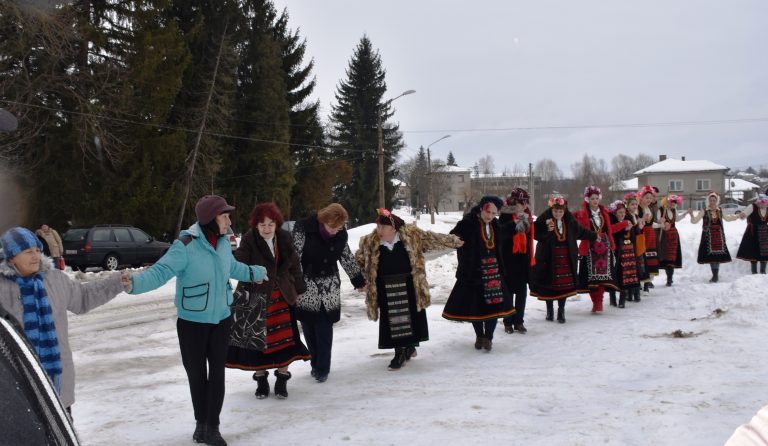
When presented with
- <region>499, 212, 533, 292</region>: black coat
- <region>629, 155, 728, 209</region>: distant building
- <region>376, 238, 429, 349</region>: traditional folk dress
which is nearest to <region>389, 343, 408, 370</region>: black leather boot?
<region>376, 238, 429, 349</region>: traditional folk dress

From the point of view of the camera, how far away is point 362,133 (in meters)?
46.3

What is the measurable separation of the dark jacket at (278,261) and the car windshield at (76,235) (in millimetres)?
14856

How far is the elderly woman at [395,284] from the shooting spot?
256 inches

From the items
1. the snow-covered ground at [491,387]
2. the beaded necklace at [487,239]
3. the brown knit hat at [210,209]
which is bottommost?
the snow-covered ground at [491,387]

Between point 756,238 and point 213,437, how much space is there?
1188 centimetres

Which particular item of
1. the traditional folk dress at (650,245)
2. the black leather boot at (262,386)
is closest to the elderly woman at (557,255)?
the traditional folk dress at (650,245)

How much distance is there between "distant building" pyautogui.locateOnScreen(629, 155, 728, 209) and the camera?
74750 millimetres

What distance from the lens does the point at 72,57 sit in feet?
73.6

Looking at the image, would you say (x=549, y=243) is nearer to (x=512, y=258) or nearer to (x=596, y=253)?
(x=512, y=258)

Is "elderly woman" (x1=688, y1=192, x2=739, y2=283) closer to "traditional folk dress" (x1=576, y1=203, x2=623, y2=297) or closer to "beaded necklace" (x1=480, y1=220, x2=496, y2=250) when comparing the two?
"traditional folk dress" (x1=576, y1=203, x2=623, y2=297)

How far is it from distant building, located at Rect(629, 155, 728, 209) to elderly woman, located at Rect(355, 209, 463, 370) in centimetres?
7507

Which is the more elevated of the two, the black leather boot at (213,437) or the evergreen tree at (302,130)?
the evergreen tree at (302,130)

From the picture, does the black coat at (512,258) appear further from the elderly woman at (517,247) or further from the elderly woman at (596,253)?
the elderly woman at (596,253)

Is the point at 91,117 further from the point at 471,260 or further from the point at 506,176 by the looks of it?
the point at 506,176
